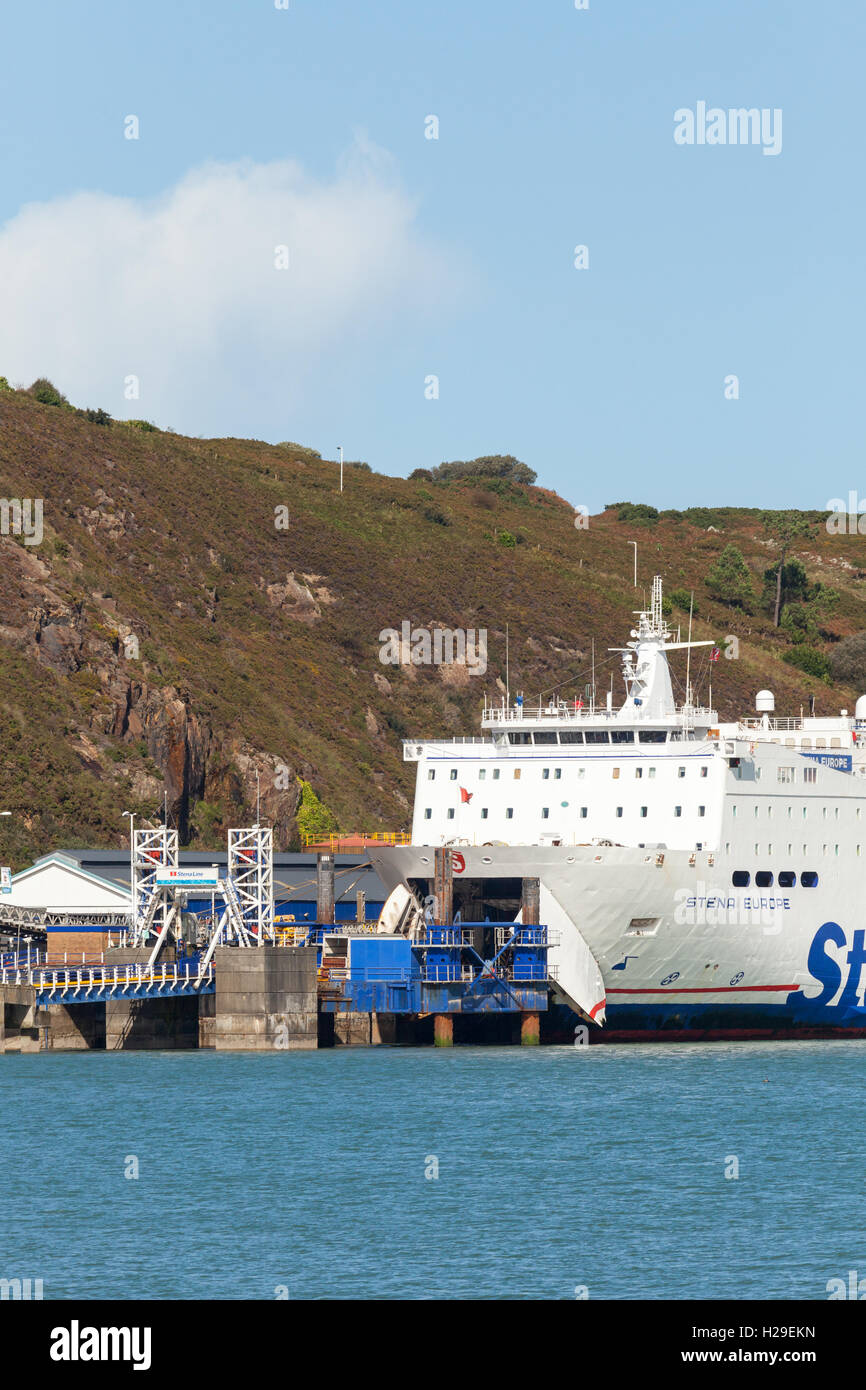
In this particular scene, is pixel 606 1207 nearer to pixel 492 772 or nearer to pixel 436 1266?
pixel 436 1266

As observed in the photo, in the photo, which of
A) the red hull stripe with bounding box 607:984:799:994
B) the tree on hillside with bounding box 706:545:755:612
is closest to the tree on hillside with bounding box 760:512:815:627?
the tree on hillside with bounding box 706:545:755:612

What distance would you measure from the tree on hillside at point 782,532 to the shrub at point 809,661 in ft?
27.1

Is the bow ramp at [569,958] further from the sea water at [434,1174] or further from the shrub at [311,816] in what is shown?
the shrub at [311,816]

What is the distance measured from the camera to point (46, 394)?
139875 millimetres

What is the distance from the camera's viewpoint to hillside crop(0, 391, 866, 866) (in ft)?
308

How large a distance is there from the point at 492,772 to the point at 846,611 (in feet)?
348

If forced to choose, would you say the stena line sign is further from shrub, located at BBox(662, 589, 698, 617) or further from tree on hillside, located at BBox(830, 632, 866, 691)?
shrub, located at BBox(662, 589, 698, 617)

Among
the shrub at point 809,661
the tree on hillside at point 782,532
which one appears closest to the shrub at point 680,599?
the tree on hillside at point 782,532

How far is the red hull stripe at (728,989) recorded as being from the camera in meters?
55.1

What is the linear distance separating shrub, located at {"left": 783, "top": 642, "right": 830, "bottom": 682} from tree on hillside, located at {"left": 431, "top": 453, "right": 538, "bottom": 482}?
184 ft

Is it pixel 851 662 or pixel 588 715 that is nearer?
pixel 588 715

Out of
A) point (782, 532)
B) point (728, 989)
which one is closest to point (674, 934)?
point (728, 989)

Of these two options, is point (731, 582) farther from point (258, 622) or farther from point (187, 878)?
point (187, 878)

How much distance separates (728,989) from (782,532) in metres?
120
